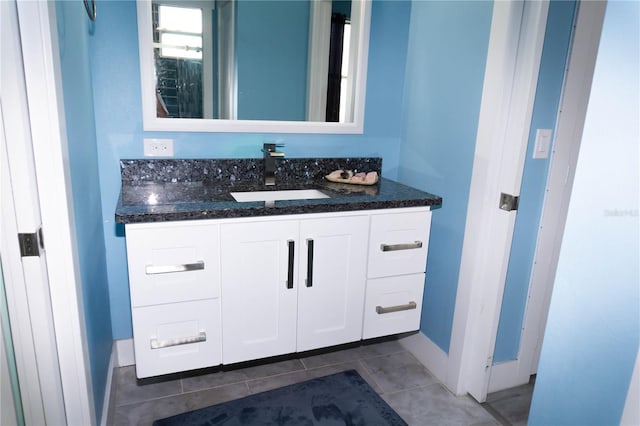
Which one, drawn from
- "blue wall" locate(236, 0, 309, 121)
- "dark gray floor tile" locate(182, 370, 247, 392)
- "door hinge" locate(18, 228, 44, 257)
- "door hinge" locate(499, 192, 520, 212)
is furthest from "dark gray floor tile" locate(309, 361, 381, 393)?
"door hinge" locate(18, 228, 44, 257)

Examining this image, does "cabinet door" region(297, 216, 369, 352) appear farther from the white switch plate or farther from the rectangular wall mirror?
the white switch plate

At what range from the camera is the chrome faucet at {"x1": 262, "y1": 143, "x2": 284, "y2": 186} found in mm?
2087

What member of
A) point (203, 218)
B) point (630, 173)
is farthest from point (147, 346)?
point (630, 173)

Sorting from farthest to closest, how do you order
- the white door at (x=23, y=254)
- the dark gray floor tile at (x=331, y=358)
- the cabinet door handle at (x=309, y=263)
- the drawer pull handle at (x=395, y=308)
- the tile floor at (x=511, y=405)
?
the dark gray floor tile at (x=331, y=358)
the drawer pull handle at (x=395, y=308)
the tile floor at (x=511, y=405)
the cabinet door handle at (x=309, y=263)
the white door at (x=23, y=254)

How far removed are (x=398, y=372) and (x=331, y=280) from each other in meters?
0.70

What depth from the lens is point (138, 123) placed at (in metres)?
1.93

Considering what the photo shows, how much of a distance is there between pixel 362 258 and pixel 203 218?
71 centimetres

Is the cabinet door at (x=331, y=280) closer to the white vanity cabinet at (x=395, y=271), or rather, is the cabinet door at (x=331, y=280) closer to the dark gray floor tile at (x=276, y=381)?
the white vanity cabinet at (x=395, y=271)

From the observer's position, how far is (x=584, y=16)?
1728 millimetres

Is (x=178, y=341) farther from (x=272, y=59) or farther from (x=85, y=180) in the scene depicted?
(x=272, y=59)

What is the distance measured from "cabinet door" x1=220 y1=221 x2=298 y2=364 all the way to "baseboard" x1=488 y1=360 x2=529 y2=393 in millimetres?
973

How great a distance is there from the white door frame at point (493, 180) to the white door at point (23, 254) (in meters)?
1.57

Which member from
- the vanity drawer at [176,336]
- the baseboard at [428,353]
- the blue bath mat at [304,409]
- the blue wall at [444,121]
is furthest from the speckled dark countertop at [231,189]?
the blue bath mat at [304,409]

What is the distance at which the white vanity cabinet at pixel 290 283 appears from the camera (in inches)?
67.1
